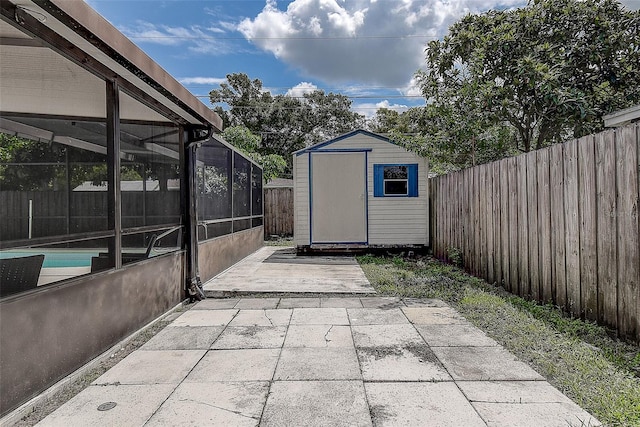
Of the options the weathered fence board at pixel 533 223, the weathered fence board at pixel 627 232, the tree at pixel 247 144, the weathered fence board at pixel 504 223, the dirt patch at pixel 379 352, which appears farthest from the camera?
the tree at pixel 247 144

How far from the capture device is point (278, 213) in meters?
12.8

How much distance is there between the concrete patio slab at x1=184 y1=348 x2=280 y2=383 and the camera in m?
2.47

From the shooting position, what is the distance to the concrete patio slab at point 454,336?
3.02m

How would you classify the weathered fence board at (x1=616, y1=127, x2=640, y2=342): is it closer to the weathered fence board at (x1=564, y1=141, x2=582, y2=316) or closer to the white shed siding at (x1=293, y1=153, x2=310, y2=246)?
the weathered fence board at (x1=564, y1=141, x2=582, y2=316)

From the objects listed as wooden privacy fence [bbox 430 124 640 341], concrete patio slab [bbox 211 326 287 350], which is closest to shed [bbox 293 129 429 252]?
wooden privacy fence [bbox 430 124 640 341]

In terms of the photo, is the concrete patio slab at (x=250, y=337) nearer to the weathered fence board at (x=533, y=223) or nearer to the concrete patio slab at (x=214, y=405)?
the concrete patio slab at (x=214, y=405)

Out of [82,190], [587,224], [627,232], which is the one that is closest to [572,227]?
[587,224]

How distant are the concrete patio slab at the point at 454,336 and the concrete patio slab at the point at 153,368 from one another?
1880mm

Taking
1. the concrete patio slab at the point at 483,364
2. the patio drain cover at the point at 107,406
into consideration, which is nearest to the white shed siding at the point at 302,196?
the concrete patio slab at the point at 483,364

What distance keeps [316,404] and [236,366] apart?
79 centimetres

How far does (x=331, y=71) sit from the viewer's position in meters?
19.0

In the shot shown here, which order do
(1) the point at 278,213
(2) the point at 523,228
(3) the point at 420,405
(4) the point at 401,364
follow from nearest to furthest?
(3) the point at 420,405
(4) the point at 401,364
(2) the point at 523,228
(1) the point at 278,213

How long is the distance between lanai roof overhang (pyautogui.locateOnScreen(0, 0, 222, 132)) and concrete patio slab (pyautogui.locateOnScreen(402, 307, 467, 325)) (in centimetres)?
315

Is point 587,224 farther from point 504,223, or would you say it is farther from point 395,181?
point 395,181
